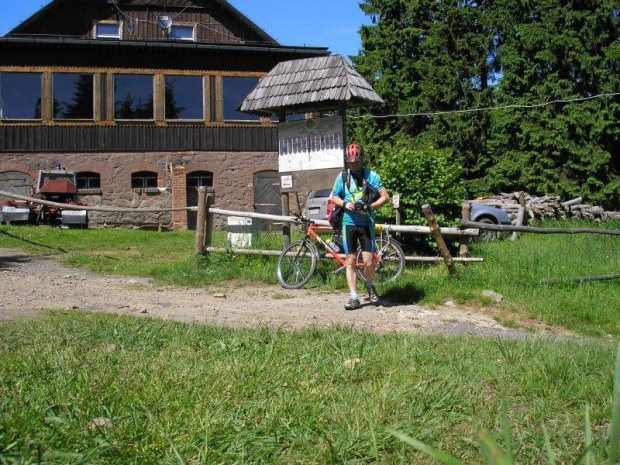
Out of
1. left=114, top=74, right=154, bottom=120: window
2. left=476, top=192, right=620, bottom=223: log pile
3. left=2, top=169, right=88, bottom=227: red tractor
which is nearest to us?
left=2, top=169, right=88, bottom=227: red tractor

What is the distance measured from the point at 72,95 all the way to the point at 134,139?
266 centimetres

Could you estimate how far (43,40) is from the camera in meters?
25.5

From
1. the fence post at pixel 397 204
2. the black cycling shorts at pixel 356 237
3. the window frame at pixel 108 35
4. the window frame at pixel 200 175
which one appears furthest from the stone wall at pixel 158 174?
the black cycling shorts at pixel 356 237

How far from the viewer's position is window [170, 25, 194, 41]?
28.5 metres

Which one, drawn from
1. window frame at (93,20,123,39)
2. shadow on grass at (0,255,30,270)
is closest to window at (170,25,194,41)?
window frame at (93,20,123,39)

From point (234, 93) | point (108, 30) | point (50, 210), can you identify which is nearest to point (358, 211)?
point (50, 210)

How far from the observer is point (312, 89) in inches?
464

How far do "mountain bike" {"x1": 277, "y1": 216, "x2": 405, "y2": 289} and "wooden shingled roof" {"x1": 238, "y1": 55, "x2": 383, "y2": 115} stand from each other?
78.0 inches

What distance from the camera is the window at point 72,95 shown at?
26.2 metres

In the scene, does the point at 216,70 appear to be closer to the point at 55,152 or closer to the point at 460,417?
the point at 55,152

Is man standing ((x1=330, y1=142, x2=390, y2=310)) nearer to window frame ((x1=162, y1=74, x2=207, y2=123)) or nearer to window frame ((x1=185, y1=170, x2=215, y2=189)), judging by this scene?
window frame ((x1=185, y1=170, x2=215, y2=189))

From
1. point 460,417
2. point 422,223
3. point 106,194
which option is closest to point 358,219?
point 422,223

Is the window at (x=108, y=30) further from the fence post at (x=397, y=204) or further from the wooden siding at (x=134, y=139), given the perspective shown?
the fence post at (x=397, y=204)

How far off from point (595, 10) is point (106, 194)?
57.5ft
